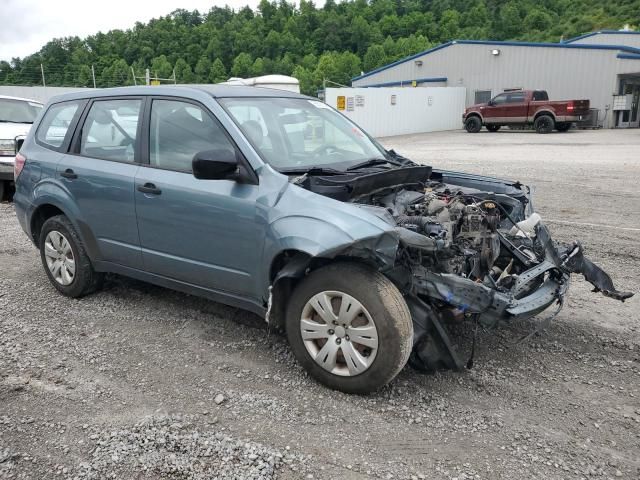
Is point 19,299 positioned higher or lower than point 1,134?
lower

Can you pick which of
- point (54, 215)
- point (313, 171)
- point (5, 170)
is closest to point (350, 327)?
point (313, 171)

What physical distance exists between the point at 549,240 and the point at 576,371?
3.00ft

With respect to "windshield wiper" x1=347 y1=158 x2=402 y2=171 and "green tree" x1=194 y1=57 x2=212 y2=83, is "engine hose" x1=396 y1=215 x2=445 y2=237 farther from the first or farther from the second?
"green tree" x1=194 y1=57 x2=212 y2=83

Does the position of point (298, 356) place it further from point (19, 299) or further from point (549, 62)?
point (549, 62)

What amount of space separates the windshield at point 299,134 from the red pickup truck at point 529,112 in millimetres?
24031

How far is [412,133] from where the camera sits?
102 feet

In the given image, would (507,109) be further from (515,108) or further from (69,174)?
(69,174)

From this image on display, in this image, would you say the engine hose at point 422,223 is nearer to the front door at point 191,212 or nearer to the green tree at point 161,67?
the front door at point 191,212

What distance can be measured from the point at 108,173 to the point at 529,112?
25950mm

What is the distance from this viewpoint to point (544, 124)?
26.8 metres

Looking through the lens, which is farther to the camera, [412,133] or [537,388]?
[412,133]

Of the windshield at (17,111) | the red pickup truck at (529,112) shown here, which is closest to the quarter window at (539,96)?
the red pickup truck at (529,112)

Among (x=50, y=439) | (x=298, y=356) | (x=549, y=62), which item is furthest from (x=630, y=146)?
(x=50, y=439)

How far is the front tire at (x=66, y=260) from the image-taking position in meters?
4.91
